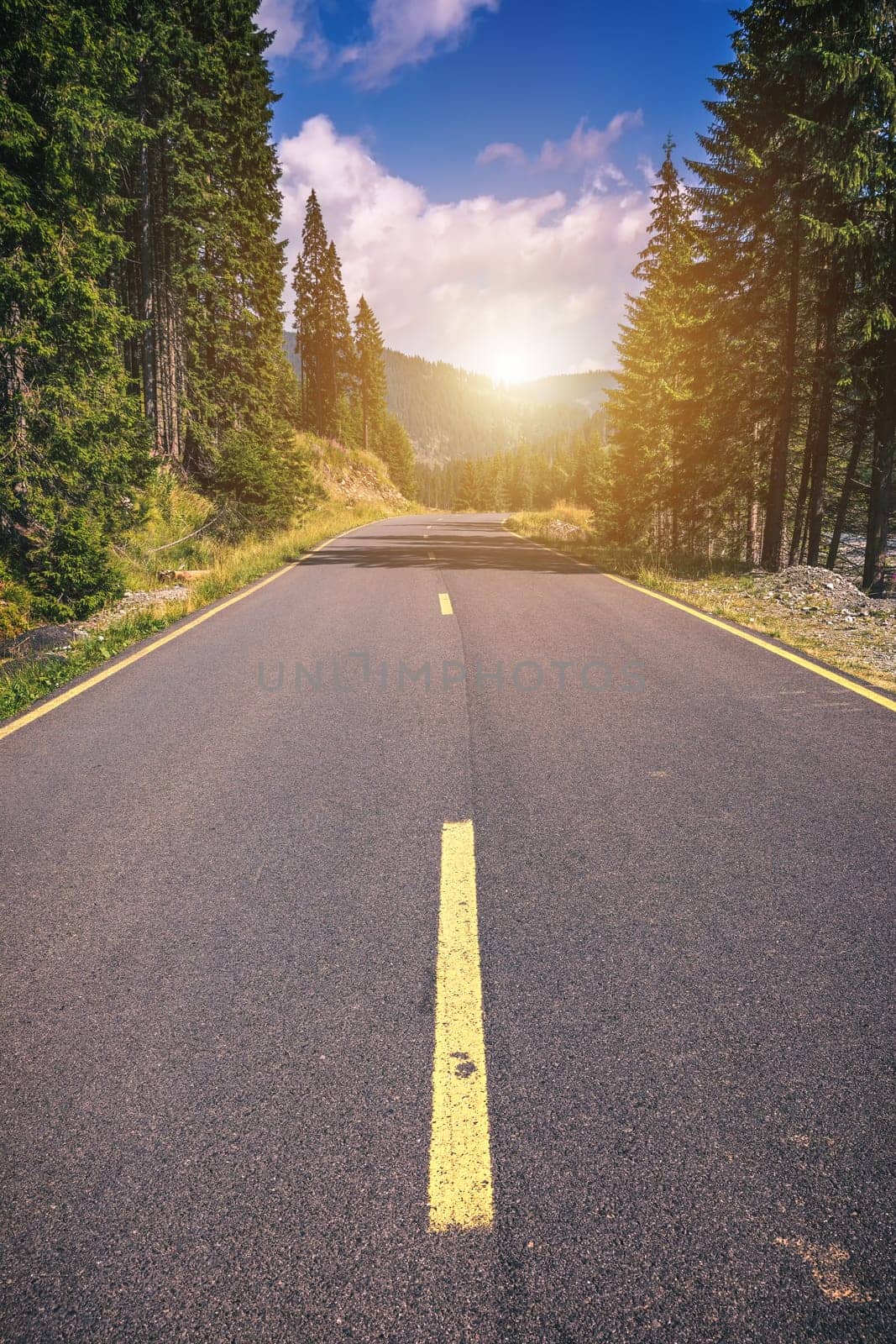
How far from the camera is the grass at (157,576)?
670 cm

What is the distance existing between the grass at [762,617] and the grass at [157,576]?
786 cm

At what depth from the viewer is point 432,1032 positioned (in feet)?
7.25

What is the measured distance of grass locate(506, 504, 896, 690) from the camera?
7009 millimetres

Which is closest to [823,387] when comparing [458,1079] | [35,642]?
[35,642]

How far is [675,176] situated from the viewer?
85.4ft

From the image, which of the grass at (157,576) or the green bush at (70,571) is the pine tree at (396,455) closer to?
the grass at (157,576)

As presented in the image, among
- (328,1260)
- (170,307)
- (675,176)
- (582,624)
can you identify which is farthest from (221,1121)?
(675,176)

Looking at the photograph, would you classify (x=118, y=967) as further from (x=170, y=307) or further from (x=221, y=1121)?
(x=170, y=307)

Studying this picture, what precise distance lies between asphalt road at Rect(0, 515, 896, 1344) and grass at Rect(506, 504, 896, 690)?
7.04 ft

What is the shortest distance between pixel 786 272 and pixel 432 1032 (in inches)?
719

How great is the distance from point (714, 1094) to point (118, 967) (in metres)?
2.20

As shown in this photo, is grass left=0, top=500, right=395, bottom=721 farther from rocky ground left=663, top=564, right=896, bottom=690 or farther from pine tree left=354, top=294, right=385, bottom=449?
pine tree left=354, top=294, right=385, bottom=449

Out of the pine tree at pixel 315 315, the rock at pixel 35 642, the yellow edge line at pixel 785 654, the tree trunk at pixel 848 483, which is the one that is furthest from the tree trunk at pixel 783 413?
the pine tree at pixel 315 315

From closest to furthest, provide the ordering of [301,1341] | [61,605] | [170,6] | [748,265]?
1. [301,1341]
2. [61,605]
3. [748,265]
4. [170,6]
